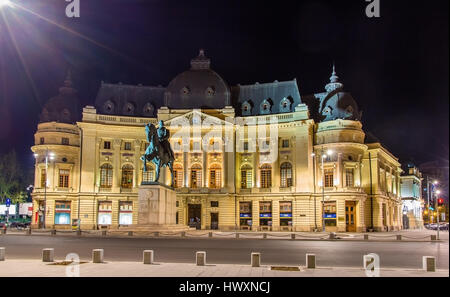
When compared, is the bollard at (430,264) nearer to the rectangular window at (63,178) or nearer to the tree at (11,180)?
the rectangular window at (63,178)

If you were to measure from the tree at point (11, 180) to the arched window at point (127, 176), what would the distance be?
92.4 feet

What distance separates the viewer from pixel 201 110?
74.2m

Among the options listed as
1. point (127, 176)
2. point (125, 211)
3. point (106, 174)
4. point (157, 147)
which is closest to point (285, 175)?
point (127, 176)

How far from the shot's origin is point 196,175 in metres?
73.9

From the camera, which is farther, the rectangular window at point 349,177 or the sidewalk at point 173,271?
the rectangular window at point 349,177

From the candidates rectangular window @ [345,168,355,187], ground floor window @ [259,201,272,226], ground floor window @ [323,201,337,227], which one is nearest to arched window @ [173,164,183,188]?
ground floor window @ [259,201,272,226]

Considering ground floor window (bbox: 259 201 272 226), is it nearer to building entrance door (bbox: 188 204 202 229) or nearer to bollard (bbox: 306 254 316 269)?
building entrance door (bbox: 188 204 202 229)

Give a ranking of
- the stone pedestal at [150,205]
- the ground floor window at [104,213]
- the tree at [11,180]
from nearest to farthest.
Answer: the stone pedestal at [150,205]
the ground floor window at [104,213]
the tree at [11,180]

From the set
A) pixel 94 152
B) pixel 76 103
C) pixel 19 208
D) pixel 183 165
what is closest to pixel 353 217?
pixel 183 165

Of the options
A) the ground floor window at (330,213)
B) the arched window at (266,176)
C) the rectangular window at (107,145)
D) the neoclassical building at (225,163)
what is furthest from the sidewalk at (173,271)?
the rectangular window at (107,145)

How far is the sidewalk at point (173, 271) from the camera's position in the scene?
17344 mm

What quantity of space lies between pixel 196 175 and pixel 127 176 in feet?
37.4

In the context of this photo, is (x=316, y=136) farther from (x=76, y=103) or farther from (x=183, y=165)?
(x=76, y=103)

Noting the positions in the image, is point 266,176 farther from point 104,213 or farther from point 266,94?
point 104,213
